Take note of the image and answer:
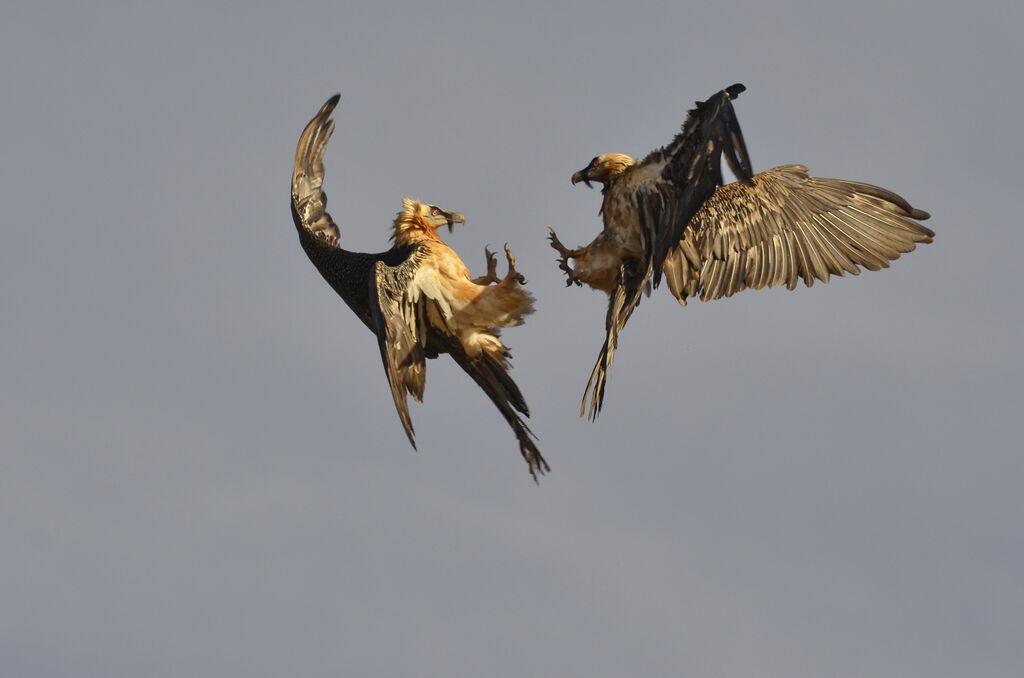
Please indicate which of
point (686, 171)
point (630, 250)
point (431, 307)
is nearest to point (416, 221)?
point (431, 307)

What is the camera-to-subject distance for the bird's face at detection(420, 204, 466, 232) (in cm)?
1376

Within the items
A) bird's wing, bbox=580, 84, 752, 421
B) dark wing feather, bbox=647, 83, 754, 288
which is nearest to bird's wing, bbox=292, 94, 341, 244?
bird's wing, bbox=580, 84, 752, 421

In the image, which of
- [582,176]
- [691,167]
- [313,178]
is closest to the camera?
[691,167]

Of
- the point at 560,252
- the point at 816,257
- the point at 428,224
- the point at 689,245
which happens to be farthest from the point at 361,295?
the point at 816,257

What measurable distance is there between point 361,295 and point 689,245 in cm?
326

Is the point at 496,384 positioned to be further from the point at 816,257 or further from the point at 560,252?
the point at 816,257

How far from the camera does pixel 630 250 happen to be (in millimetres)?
13195

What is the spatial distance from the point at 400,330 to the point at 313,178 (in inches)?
150

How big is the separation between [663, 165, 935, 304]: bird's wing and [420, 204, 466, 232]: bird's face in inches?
82.5

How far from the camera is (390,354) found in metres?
12.3

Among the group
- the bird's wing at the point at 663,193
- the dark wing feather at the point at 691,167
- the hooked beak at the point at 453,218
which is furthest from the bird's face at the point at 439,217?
the dark wing feather at the point at 691,167

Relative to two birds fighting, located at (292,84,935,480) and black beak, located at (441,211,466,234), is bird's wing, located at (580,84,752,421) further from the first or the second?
black beak, located at (441,211,466,234)

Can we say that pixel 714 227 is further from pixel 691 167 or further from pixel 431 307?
pixel 431 307

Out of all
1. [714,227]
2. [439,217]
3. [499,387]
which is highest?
[714,227]
